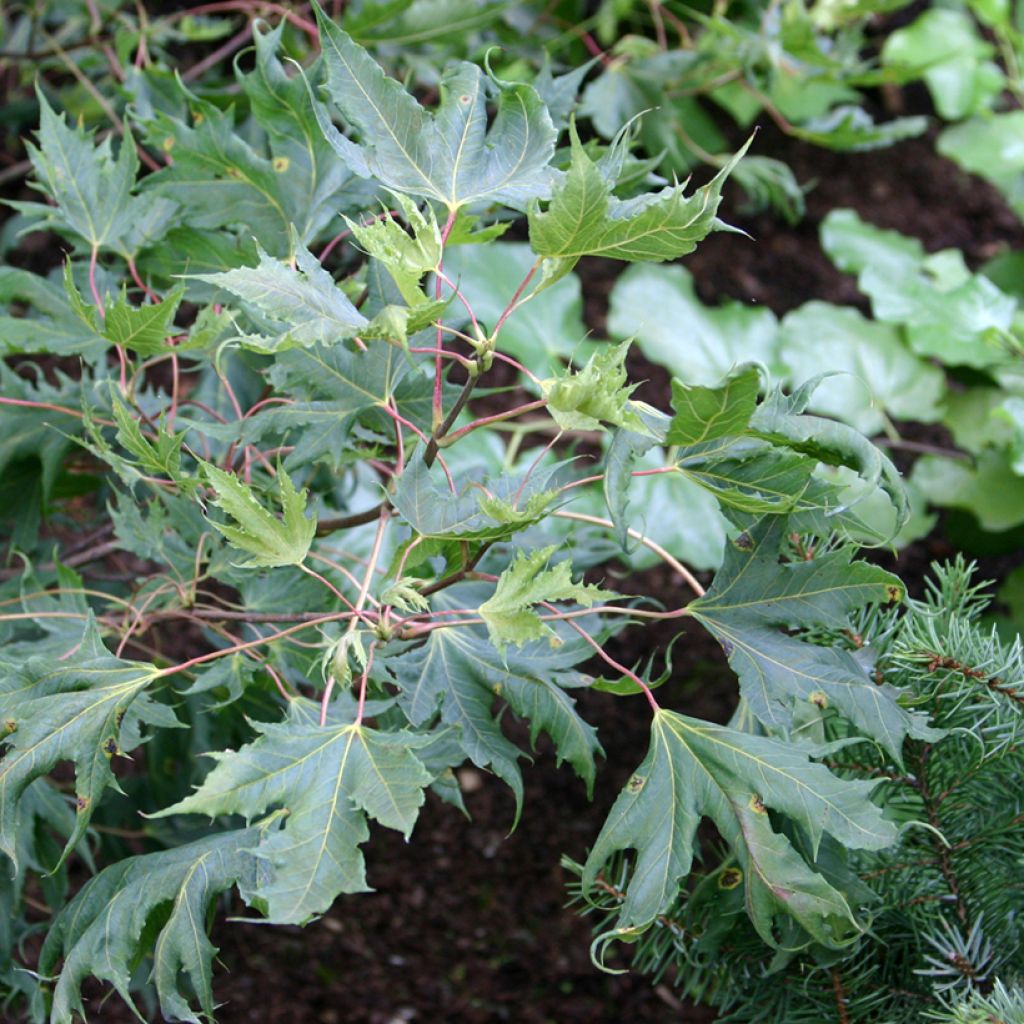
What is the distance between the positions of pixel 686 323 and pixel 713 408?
3.66 feet

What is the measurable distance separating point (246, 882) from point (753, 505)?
1.27 feet

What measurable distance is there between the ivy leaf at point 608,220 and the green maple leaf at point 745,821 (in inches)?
11.7

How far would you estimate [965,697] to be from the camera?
74 centimetres

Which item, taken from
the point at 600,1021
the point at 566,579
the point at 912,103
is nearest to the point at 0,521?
the point at 566,579

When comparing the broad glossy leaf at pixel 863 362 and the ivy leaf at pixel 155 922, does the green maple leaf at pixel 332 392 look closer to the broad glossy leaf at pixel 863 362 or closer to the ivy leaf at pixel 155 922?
the ivy leaf at pixel 155 922

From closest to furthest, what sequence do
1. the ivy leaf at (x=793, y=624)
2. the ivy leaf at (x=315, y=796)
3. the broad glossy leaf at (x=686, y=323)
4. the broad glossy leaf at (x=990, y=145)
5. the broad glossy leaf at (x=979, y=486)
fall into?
the ivy leaf at (x=315, y=796)
the ivy leaf at (x=793, y=624)
the broad glossy leaf at (x=979, y=486)
the broad glossy leaf at (x=686, y=323)
the broad glossy leaf at (x=990, y=145)

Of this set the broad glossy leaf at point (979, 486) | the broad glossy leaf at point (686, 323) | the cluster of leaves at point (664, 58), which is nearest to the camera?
the cluster of leaves at point (664, 58)

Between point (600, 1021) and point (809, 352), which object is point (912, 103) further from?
point (600, 1021)

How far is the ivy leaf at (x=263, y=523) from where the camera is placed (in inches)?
26.0

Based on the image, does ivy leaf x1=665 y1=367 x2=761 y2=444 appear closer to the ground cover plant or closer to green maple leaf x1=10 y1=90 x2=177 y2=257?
the ground cover plant

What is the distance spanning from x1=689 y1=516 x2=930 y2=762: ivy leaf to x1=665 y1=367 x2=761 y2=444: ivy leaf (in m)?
0.09

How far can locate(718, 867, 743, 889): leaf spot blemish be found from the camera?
2.51 feet

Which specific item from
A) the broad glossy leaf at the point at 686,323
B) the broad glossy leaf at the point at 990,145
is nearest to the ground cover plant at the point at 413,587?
the broad glossy leaf at the point at 686,323

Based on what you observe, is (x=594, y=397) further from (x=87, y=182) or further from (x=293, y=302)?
(x=87, y=182)
